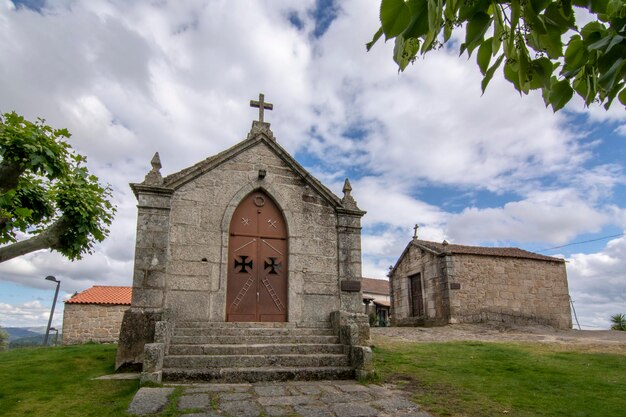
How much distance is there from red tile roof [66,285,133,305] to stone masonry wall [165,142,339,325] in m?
15.1

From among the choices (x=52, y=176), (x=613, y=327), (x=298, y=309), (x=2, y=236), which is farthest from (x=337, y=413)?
(x=613, y=327)

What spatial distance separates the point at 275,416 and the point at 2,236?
6844mm

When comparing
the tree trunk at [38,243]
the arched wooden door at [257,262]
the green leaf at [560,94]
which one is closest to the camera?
the green leaf at [560,94]

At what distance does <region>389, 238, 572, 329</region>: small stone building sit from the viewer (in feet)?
59.4

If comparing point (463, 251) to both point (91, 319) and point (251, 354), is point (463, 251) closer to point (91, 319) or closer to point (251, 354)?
point (251, 354)

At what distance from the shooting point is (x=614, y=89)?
6.91 feet

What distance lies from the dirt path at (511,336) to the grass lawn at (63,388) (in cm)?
668

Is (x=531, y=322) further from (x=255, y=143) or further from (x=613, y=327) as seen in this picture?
(x=255, y=143)

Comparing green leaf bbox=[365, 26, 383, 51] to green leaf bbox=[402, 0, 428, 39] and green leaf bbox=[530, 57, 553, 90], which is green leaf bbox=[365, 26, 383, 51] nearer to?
green leaf bbox=[402, 0, 428, 39]

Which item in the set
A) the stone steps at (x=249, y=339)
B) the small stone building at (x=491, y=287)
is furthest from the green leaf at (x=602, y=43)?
the small stone building at (x=491, y=287)

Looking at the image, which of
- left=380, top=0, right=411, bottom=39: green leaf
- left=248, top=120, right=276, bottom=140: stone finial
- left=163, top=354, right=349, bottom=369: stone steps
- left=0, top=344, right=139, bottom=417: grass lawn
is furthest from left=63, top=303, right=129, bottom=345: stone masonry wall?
left=380, top=0, right=411, bottom=39: green leaf

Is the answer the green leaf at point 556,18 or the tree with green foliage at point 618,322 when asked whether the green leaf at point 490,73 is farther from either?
the tree with green foliage at point 618,322

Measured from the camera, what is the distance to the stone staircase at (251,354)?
7.01 metres

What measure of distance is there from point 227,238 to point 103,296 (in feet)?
55.6
